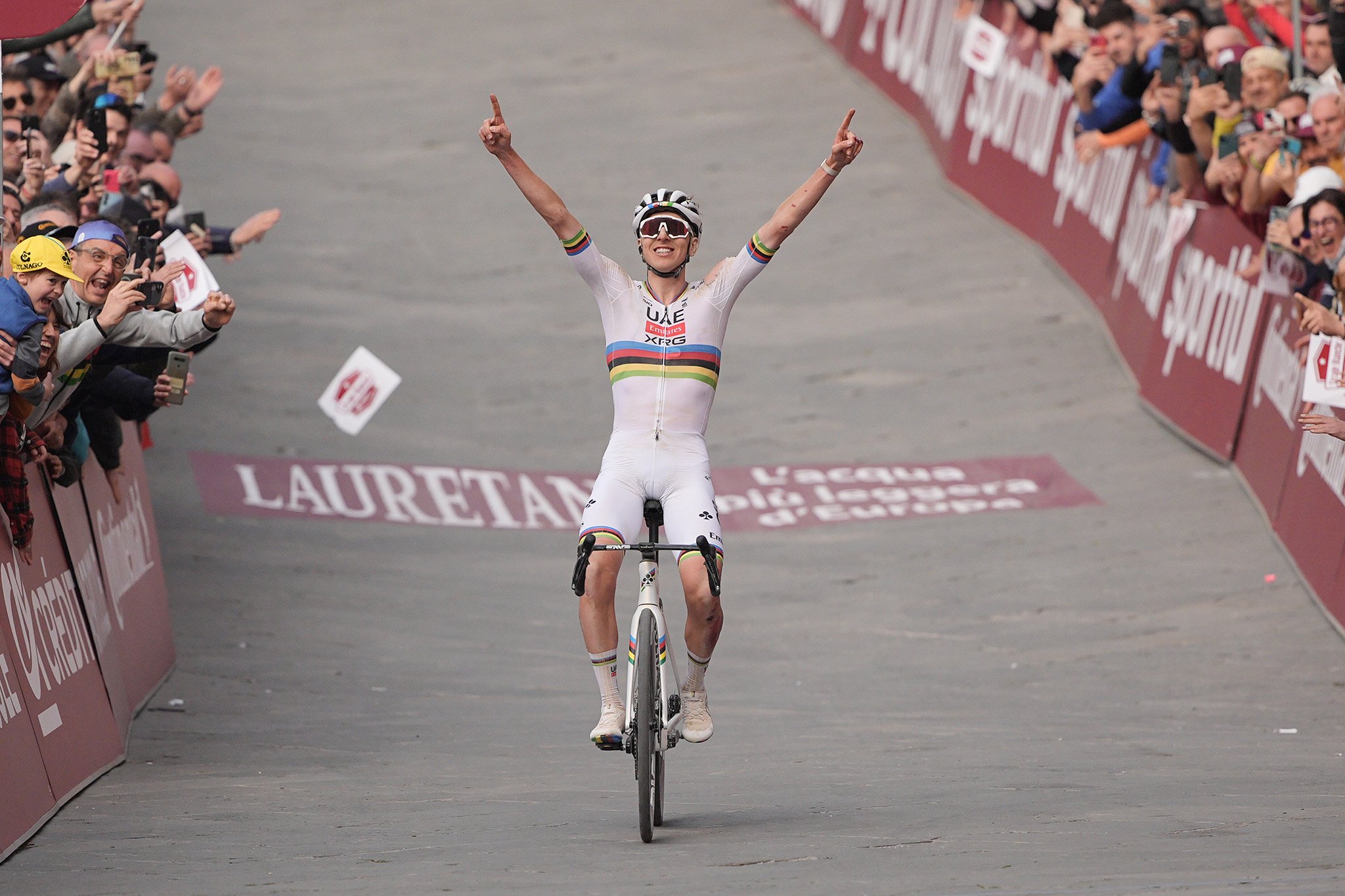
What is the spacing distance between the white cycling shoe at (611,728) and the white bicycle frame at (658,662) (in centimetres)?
3

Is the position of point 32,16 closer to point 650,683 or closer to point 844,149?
point 844,149

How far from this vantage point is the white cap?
10.7 metres

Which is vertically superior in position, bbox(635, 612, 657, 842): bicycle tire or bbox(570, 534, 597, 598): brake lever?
bbox(570, 534, 597, 598): brake lever

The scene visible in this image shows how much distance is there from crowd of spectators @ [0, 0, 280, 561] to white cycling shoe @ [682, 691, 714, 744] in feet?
8.38

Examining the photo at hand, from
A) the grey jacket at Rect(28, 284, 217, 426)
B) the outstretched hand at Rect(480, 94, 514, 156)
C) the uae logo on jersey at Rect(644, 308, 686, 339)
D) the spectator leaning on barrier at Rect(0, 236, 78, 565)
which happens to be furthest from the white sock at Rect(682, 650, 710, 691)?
Answer: the spectator leaning on barrier at Rect(0, 236, 78, 565)

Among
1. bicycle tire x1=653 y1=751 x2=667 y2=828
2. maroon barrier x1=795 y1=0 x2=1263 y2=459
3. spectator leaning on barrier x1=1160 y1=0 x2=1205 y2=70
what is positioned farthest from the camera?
maroon barrier x1=795 y1=0 x2=1263 y2=459

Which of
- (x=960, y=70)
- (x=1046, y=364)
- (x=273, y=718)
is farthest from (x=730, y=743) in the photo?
(x=960, y=70)

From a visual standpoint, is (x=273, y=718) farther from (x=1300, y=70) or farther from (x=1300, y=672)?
(x=1300, y=70)

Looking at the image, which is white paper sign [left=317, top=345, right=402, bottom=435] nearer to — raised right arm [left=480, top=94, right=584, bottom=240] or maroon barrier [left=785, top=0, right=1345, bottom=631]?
raised right arm [left=480, top=94, right=584, bottom=240]

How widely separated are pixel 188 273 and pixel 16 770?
3.28 meters

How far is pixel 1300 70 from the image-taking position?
12141 mm

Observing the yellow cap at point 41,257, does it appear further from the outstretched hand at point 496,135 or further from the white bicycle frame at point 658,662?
the white bicycle frame at point 658,662

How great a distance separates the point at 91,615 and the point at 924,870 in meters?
4.45

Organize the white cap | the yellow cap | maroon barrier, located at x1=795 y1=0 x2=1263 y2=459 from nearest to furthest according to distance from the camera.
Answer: the yellow cap, the white cap, maroon barrier, located at x1=795 y1=0 x2=1263 y2=459
